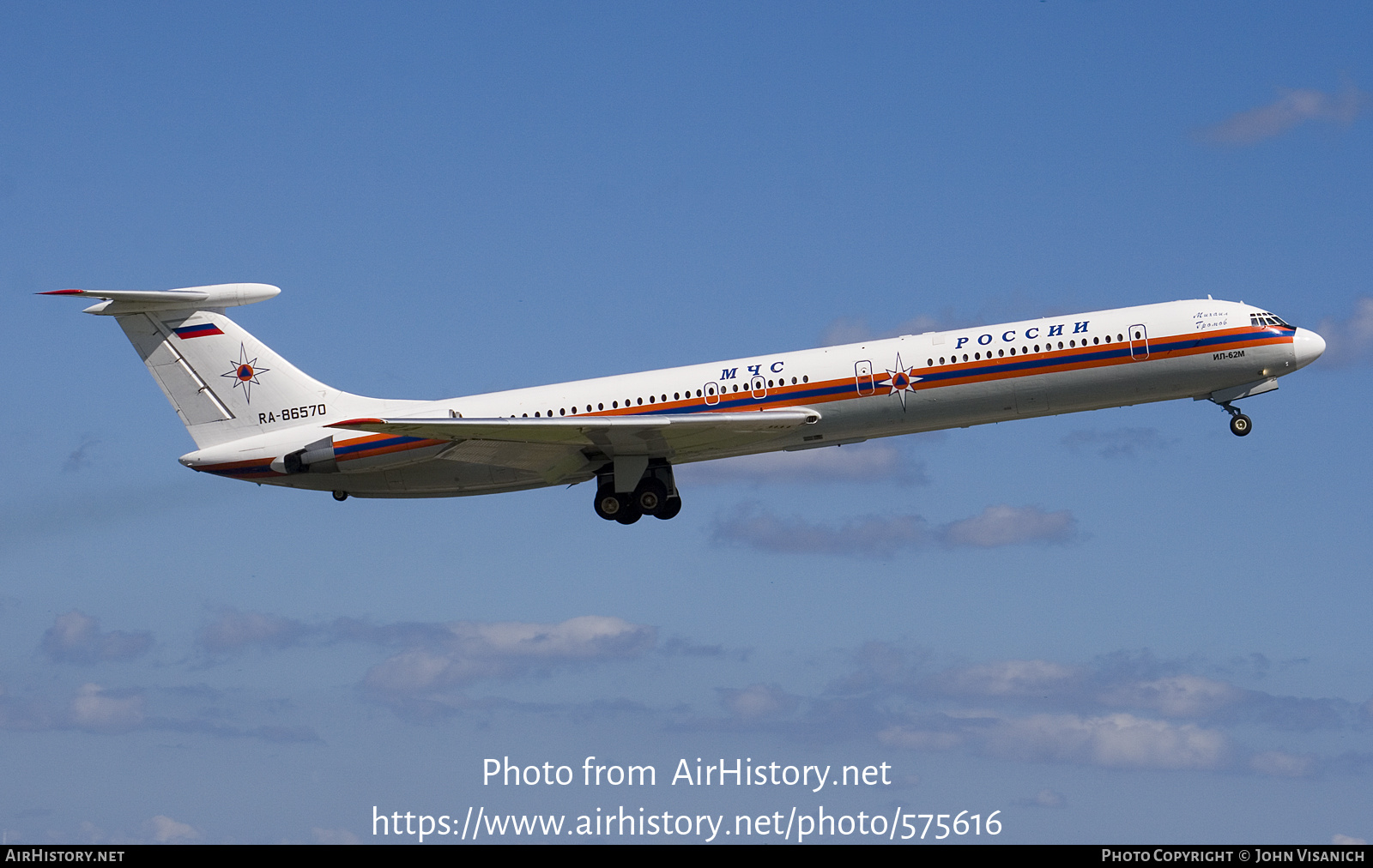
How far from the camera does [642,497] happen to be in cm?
4347

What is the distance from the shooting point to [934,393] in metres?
40.5

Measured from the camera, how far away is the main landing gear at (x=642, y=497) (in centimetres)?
4334

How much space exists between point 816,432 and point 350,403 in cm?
1360

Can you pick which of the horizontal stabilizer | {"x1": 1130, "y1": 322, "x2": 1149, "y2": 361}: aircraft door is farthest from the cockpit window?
the horizontal stabilizer

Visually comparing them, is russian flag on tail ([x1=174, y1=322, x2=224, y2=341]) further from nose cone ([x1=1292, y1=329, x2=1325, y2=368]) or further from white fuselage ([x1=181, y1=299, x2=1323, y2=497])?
nose cone ([x1=1292, y1=329, x2=1325, y2=368])

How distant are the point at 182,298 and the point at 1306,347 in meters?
30.9

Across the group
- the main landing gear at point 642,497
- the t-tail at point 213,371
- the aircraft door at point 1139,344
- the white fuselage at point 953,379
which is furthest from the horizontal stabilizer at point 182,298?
the aircraft door at point 1139,344

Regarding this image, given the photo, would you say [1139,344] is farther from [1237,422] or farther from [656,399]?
[656,399]

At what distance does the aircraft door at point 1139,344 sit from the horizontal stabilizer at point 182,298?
24.3 m

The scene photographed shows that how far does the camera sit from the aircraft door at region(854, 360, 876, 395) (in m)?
40.7

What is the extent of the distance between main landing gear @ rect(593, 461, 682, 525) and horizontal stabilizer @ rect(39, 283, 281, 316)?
1151cm

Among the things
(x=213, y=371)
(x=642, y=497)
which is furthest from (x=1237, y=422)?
(x=213, y=371)
